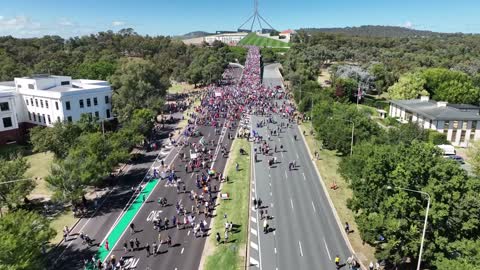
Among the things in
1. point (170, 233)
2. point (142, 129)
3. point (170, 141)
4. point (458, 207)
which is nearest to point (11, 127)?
point (142, 129)

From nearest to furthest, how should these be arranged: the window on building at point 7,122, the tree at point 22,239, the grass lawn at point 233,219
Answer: the tree at point 22,239, the grass lawn at point 233,219, the window on building at point 7,122

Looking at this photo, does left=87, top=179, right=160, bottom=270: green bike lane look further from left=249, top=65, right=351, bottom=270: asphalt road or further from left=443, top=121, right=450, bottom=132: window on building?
left=443, top=121, right=450, bottom=132: window on building

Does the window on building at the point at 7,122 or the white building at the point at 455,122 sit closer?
the window on building at the point at 7,122

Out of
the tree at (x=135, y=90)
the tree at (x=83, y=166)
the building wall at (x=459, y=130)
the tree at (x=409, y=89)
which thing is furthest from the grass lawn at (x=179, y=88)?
A: the building wall at (x=459, y=130)

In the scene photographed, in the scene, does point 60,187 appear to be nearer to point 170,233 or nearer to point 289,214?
point 170,233

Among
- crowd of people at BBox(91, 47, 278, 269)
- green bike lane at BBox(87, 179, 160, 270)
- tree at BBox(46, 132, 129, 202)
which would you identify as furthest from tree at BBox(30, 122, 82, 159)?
green bike lane at BBox(87, 179, 160, 270)

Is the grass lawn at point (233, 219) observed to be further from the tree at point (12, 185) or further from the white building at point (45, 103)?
the white building at point (45, 103)

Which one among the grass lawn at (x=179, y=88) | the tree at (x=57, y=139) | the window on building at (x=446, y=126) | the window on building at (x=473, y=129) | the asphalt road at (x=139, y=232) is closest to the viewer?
the asphalt road at (x=139, y=232)
